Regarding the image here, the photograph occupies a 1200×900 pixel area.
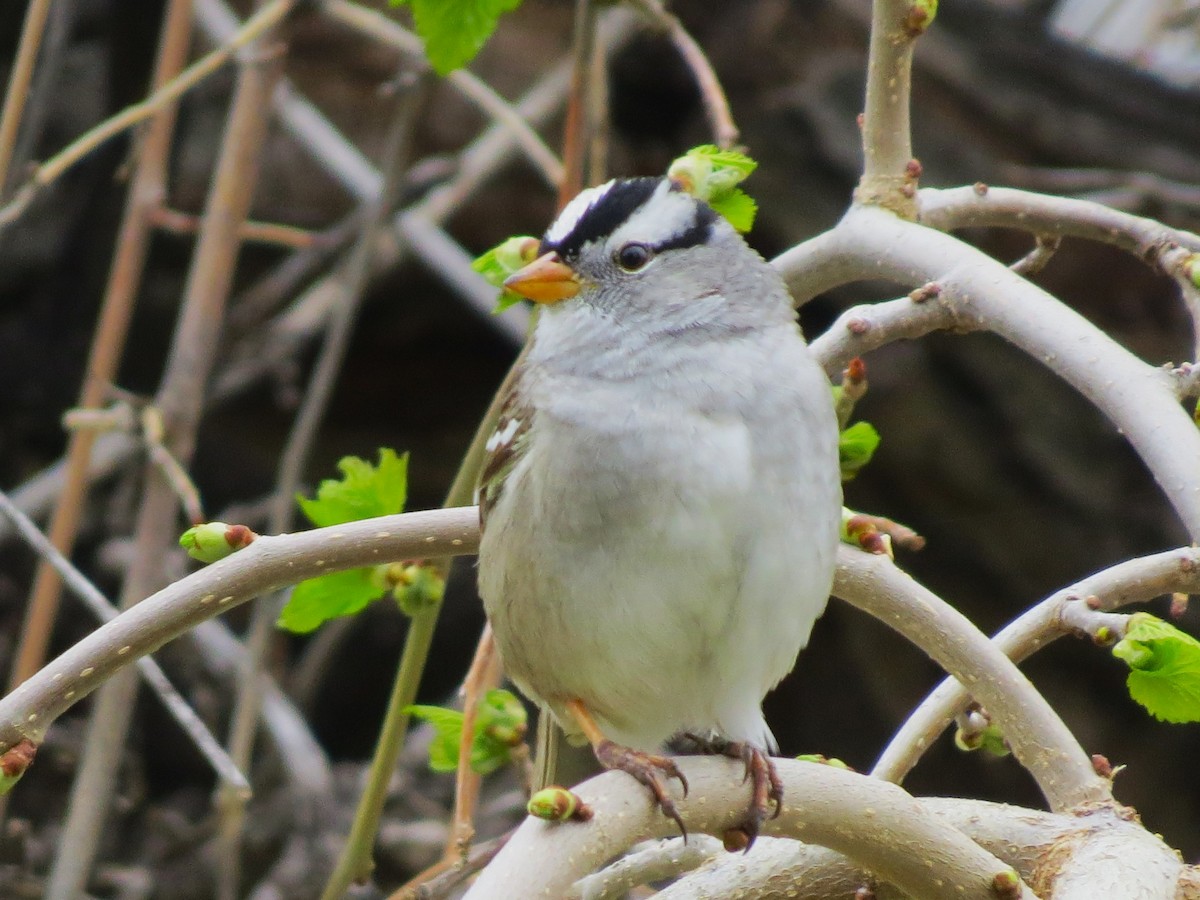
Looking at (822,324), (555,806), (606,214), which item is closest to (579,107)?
(606,214)

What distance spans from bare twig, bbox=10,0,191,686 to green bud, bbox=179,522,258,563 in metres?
1.59

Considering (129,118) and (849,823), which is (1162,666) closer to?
(849,823)

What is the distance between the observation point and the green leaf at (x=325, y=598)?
1983mm

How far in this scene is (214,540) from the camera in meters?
1.59

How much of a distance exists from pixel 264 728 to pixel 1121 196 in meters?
2.53

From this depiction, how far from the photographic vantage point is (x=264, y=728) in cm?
375

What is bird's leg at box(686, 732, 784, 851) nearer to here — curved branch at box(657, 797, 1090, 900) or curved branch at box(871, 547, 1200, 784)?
curved branch at box(657, 797, 1090, 900)

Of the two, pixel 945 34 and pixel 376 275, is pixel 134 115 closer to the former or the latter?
pixel 376 275

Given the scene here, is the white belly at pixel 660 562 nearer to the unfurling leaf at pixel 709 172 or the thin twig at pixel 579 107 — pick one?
the unfurling leaf at pixel 709 172

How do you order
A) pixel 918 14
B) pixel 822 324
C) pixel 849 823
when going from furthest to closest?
pixel 822 324 → pixel 918 14 → pixel 849 823

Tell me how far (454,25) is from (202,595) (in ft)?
2.99

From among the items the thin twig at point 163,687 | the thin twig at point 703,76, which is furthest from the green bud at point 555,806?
the thin twig at point 703,76

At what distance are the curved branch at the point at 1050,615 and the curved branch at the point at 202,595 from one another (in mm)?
638

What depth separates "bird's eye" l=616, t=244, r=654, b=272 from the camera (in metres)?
2.13
